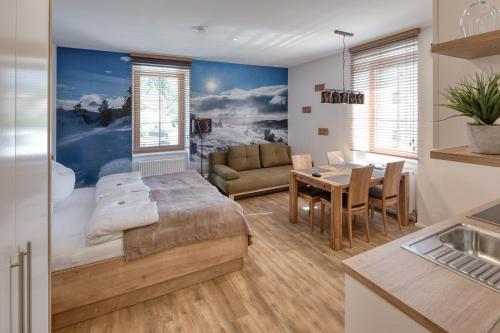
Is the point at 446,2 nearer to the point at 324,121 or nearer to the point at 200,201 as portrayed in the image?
the point at 200,201

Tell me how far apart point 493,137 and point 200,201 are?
2294 mm

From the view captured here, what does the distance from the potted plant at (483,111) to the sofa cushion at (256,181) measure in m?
4.04

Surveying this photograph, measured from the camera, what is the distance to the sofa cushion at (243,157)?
567cm

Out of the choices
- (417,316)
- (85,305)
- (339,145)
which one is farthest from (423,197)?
(85,305)

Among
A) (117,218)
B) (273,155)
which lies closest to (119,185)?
(117,218)

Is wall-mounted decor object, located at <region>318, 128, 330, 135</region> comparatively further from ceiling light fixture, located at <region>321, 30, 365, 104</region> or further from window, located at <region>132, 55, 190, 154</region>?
window, located at <region>132, 55, 190, 154</region>

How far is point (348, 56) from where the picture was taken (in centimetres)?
474

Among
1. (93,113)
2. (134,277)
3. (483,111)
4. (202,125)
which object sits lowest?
(134,277)

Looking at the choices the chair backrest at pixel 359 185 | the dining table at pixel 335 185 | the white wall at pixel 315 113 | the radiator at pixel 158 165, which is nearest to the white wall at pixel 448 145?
the dining table at pixel 335 185

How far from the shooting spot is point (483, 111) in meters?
1.01

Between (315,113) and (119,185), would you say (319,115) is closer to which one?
(315,113)

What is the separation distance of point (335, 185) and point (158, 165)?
3.44 m

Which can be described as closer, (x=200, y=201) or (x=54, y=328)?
(x=54, y=328)

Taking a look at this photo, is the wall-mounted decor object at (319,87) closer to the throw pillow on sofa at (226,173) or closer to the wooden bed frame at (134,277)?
the throw pillow on sofa at (226,173)
